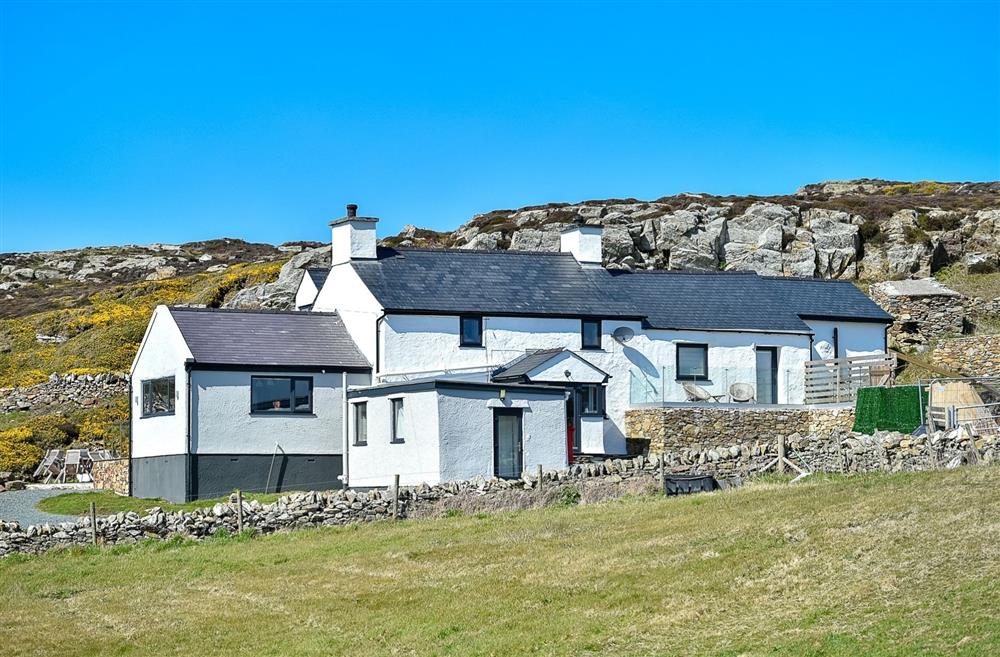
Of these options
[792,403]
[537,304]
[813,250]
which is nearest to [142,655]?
[537,304]

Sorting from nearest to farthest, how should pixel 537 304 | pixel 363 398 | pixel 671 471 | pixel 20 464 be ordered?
pixel 671 471 < pixel 363 398 < pixel 537 304 < pixel 20 464

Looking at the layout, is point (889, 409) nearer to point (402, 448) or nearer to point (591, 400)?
point (591, 400)

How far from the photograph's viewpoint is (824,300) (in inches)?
1972

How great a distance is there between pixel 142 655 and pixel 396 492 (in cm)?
1189

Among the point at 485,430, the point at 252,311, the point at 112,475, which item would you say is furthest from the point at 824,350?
the point at 112,475

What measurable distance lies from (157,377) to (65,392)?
18967mm

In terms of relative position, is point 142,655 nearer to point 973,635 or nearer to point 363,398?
point 973,635

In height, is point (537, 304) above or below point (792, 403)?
above

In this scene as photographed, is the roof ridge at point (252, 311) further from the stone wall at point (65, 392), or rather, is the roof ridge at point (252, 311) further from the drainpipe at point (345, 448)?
the stone wall at point (65, 392)

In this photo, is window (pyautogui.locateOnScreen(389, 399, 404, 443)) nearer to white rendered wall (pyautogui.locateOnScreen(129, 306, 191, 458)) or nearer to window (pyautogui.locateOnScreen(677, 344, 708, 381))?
white rendered wall (pyautogui.locateOnScreen(129, 306, 191, 458))

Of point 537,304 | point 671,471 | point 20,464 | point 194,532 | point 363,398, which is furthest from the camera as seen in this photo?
point 20,464

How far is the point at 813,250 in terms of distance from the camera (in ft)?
227

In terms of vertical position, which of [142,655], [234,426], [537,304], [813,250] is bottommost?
[142,655]

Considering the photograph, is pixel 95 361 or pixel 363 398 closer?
pixel 363 398
